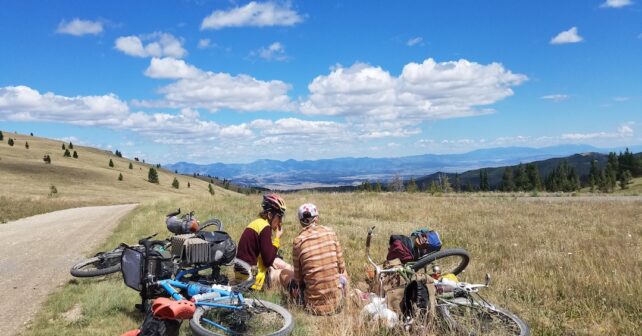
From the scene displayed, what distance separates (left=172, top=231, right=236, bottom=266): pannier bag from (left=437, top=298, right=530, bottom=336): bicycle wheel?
3.16m

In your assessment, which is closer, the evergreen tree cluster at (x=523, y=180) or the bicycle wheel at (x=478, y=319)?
the bicycle wheel at (x=478, y=319)

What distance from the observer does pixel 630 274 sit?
7.56 m

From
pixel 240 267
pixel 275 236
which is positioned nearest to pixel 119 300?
pixel 240 267

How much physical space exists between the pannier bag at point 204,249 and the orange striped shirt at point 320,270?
1.09 m

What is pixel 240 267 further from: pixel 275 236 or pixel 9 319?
pixel 9 319

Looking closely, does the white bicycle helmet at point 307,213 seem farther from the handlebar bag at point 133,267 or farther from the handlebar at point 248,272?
the handlebar bag at point 133,267

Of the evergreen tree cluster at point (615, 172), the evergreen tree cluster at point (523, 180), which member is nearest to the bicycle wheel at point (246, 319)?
the evergreen tree cluster at point (615, 172)

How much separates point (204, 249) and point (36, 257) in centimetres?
874

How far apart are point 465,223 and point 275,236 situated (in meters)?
11.0

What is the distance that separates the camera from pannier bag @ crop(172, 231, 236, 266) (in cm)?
636

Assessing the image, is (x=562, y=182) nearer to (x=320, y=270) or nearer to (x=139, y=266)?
(x=320, y=270)

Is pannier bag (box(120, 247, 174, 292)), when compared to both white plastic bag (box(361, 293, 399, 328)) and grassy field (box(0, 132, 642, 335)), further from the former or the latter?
white plastic bag (box(361, 293, 399, 328))

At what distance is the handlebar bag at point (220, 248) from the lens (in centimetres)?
652

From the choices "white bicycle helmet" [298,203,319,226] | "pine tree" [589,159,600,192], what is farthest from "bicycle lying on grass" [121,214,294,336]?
"pine tree" [589,159,600,192]
